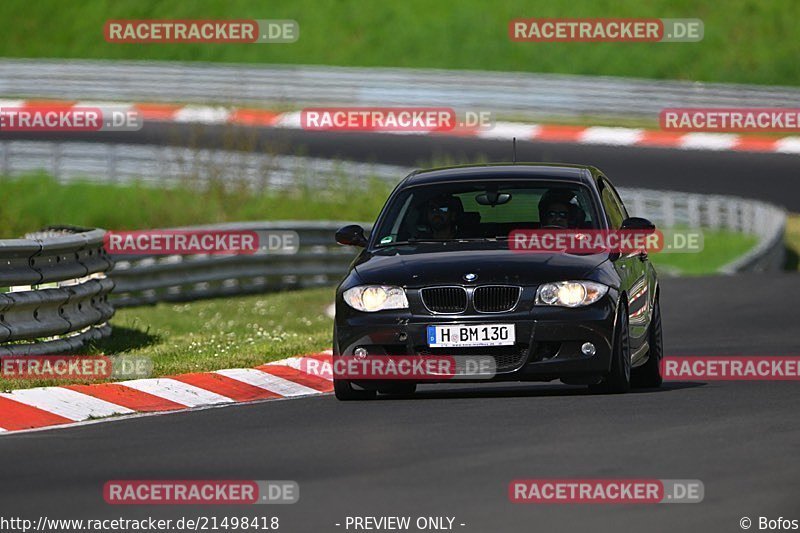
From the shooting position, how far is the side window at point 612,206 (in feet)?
43.3

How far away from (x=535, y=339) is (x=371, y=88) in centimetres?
3350

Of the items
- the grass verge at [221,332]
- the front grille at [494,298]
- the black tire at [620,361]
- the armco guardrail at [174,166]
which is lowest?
the grass verge at [221,332]

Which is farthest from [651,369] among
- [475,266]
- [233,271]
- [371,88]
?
[371,88]

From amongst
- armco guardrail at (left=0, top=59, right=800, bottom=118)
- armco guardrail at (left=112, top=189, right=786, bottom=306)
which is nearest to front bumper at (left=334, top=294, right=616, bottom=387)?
armco guardrail at (left=112, top=189, right=786, bottom=306)

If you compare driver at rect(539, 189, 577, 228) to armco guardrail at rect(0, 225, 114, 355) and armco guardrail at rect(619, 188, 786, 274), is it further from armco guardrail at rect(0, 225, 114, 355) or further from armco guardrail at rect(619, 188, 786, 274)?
armco guardrail at rect(619, 188, 786, 274)

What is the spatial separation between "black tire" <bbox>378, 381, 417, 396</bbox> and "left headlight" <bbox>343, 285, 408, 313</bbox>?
1.87 ft

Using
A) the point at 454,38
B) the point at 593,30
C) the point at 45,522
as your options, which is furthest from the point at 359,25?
the point at 45,522

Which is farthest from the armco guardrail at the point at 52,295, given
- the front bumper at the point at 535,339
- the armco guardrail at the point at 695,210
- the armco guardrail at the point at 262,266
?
the armco guardrail at the point at 695,210

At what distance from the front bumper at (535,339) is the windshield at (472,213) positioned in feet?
3.67

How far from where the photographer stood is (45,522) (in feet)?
24.9

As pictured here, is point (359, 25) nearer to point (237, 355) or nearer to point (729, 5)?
point (729, 5)

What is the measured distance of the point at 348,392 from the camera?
40.4 ft

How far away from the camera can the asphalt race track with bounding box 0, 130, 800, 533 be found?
7.74m

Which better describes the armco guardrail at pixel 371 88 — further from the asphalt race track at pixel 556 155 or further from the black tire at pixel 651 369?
the black tire at pixel 651 369
